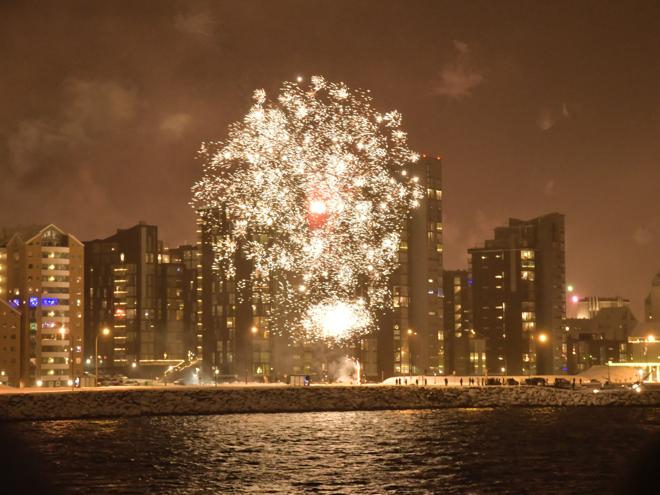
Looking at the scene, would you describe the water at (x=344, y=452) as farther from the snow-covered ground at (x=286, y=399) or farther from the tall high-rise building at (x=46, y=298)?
the tall high-rise building at (x=46, y=298)

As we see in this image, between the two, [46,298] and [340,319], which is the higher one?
[46,298]

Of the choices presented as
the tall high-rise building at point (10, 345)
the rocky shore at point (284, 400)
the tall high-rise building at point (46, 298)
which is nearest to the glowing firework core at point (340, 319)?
the rocky shore at point (284, 400)

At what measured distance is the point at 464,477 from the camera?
6356 cm

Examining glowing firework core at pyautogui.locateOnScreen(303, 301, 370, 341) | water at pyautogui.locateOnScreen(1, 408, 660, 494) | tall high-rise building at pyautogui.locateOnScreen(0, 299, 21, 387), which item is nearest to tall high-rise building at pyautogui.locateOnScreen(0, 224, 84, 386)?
tall high-rise building at pyautogui.locateOnScreen(0, 299, 21, 387)

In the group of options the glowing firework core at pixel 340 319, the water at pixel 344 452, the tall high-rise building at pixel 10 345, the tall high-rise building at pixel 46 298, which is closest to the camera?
the water at pixel 344 452

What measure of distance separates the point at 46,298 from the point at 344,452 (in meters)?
126

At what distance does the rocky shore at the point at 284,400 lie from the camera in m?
120

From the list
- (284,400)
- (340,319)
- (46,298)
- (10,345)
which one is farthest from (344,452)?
(46,298)

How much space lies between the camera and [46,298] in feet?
625

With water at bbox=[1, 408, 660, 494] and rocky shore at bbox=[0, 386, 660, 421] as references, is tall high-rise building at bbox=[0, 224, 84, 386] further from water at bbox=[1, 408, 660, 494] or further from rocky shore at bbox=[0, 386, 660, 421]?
water at bbox=[1, 408, 660, 494]

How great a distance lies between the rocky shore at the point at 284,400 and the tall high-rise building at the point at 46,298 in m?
60.7

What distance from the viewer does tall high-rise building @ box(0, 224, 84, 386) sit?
612 ft

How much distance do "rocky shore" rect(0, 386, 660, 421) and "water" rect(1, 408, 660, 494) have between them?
6947 millimetres

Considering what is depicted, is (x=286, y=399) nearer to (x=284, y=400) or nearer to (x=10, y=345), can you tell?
(x=284, y=400)
